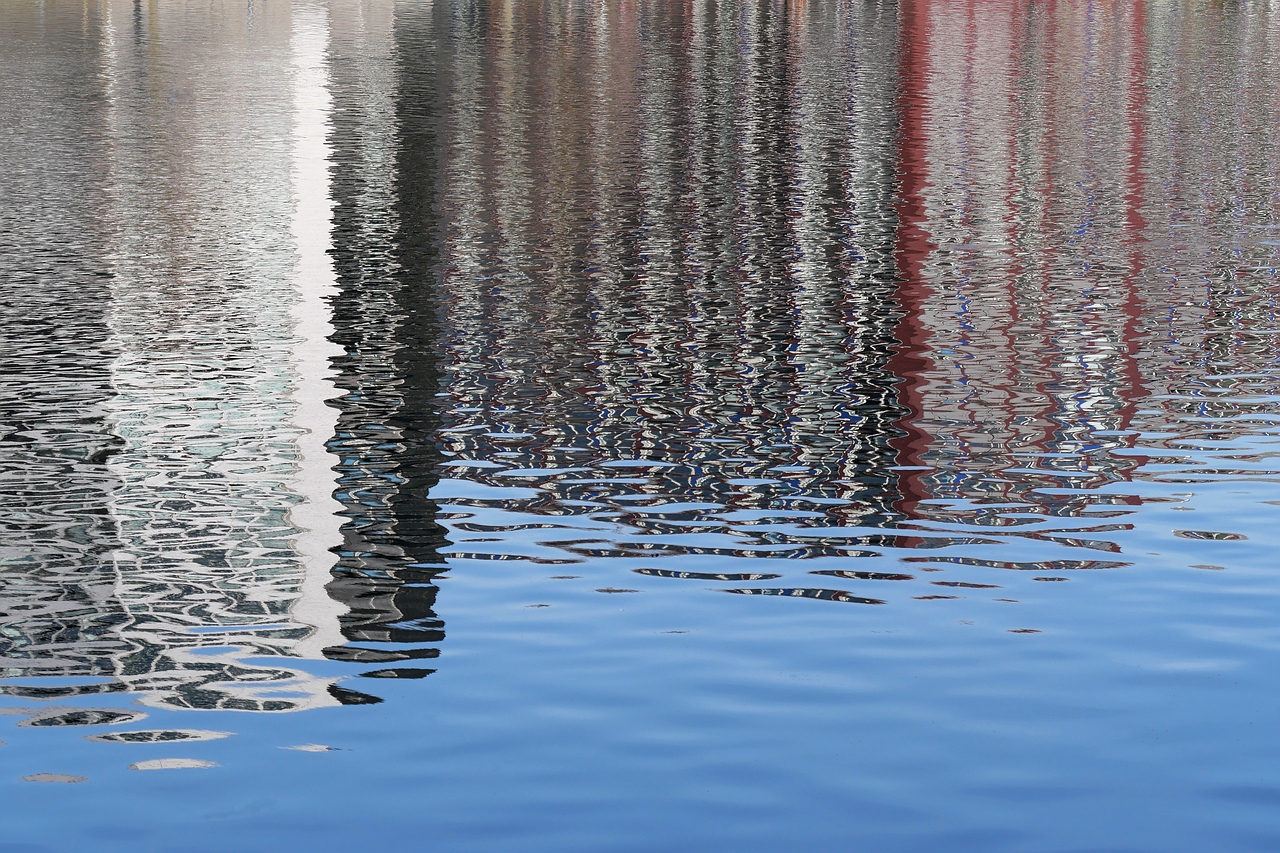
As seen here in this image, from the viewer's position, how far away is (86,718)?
7.88 metres

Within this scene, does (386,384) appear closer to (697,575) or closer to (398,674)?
(697,575)

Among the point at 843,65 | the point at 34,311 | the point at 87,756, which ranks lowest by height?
the point at 87,756

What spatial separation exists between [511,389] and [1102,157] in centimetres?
2201

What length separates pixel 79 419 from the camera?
43.3 feet

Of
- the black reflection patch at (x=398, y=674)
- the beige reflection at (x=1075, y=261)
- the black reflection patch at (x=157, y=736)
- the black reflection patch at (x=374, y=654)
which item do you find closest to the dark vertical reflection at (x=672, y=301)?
the beige reflection at (x=1075, y=261)

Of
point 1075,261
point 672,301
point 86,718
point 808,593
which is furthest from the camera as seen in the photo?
point 1075,261

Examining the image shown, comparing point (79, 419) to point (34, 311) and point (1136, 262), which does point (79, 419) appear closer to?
point (34, 311)

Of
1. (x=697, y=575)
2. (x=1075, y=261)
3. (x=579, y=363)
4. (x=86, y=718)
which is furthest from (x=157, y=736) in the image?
(x=1075, y=261)

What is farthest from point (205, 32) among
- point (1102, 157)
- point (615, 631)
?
point (615, 631)

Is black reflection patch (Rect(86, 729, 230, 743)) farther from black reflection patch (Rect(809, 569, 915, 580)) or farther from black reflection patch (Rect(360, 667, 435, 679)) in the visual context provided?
black reflection patch (Rect(809, 569, 915, 580))

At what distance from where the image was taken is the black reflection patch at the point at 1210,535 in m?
10.7

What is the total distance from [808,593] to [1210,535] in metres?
2.99

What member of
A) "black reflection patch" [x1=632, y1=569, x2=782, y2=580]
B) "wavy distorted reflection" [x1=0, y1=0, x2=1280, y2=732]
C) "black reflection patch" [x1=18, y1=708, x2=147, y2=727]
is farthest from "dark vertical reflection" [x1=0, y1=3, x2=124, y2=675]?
"black reflection patch" [x1=632, y1=569, x2=782, y2=580]

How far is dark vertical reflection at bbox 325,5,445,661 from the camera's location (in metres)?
9.49
